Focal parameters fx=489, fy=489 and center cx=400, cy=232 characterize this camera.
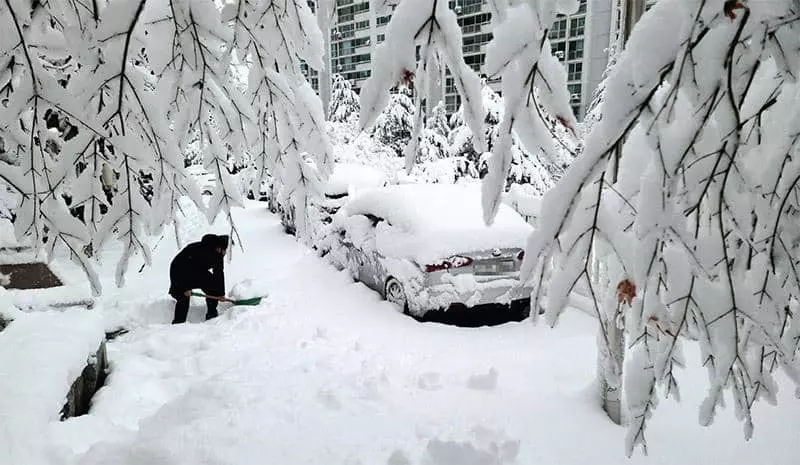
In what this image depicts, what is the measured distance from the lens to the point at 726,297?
1.41 metres

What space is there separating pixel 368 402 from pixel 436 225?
2.34 metres

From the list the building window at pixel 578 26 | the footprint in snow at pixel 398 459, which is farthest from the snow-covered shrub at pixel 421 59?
the footprint in snow at pixel 398 459

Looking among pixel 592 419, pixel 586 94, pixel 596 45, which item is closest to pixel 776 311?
pixel 592 419

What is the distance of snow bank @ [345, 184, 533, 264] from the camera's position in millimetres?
5418

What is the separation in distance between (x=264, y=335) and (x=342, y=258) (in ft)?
7.38

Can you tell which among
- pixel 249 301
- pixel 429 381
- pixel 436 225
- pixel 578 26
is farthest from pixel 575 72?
pixel 429 381

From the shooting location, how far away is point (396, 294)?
5973mm

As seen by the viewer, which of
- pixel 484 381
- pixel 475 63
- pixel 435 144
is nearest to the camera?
pixel 484 381

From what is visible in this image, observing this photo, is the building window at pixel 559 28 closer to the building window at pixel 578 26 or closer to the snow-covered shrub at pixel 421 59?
the building window at pixel 578 26

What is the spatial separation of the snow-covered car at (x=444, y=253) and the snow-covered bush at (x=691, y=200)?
325 cm

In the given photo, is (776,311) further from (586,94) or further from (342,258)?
(586,94)

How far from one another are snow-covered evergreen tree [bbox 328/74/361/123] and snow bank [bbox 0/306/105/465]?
68.4 ft

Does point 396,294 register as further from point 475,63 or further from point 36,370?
point 475,63

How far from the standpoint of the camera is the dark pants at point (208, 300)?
245 inches
